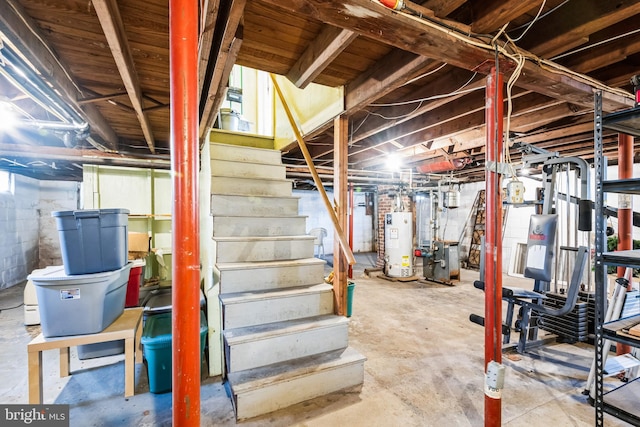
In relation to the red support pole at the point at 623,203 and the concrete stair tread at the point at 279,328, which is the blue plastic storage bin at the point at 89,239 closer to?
the concrete stair tread at the point at 279,328

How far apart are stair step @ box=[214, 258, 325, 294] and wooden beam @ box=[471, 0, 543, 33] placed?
196cm

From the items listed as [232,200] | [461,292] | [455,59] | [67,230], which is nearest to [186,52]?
[455,59]

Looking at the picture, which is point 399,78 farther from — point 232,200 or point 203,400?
point 203,400

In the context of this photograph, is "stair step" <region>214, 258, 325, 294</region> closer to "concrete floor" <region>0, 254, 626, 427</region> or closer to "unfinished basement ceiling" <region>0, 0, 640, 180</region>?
"concrete floor" <region>0, 254, 626, 427</region>

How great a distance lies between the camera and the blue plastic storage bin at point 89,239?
185 centimetres

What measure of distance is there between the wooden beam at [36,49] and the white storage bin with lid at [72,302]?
1.28m

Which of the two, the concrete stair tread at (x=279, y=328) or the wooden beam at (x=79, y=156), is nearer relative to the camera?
the concrete stair tread at (x=279, y=328)

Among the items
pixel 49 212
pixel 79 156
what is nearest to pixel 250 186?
pixel 79 156

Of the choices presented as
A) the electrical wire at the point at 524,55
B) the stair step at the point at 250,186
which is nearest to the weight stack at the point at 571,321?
the electrical wire at the point at 524,55

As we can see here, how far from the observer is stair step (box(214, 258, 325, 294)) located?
219 centimetres

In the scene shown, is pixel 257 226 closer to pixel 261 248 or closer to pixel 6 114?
pixel 261 248

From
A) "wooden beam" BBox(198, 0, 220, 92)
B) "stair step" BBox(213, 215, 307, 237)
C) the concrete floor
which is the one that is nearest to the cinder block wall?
the concrete floor

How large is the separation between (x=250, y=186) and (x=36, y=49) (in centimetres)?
173

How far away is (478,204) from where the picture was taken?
23.6ft
